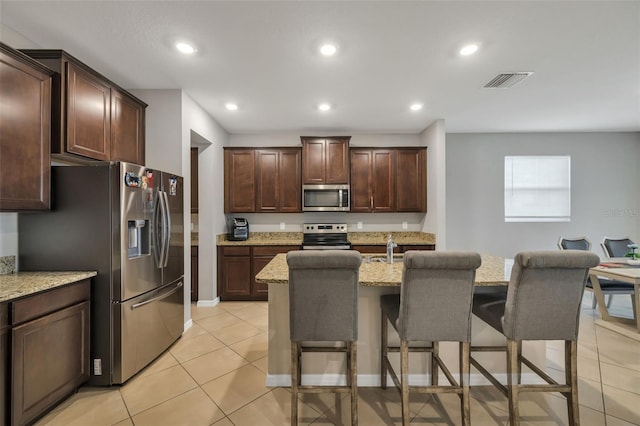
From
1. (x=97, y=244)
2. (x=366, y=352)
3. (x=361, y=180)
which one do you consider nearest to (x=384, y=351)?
(x=366, y=352)

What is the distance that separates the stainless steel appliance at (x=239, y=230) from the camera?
173 inches

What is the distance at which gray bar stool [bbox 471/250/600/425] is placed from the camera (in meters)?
→ 1.54

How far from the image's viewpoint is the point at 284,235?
4766 millimetres

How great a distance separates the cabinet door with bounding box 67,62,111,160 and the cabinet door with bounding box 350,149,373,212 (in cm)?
319

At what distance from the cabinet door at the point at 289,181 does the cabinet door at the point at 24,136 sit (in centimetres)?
281

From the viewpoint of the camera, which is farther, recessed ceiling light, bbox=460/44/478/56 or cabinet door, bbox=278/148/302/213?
cabinet door, bbox=278/148/302/213

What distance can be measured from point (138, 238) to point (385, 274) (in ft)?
6.69

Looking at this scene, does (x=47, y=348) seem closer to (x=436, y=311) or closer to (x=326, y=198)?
(x=436, y=311)

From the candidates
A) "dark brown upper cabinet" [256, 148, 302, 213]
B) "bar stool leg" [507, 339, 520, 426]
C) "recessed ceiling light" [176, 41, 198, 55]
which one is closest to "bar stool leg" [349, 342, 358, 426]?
"bar stool leg" [507, 339, 520, 426]

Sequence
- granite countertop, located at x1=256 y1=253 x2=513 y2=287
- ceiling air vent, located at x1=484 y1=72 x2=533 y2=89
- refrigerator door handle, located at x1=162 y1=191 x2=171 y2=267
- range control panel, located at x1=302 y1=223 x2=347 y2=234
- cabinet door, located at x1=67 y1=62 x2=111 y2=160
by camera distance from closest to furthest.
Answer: granite countertop, located at x1=256 y1=253 x2=513 y2=287 < cabinet door, located at x1=67 y1=62 x2=111 y2=160 < refrigerator door handle, located at x1=162 y1=191 x2=171 y2=267 < ceiling air vent, located at x1=484 y1=72 x2=533 y2=89 < range control panel, located at x1=302 y1=223 x2=347 y2=234

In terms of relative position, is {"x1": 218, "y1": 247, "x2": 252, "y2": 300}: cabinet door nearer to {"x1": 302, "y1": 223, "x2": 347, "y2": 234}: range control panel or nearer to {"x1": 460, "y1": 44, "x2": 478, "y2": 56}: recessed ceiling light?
{"x1": 302, "y1": 223, "x2": 347, "y2": 234}: range control panel

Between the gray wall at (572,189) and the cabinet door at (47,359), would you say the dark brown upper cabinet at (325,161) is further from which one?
the cabinet door at (47,359)

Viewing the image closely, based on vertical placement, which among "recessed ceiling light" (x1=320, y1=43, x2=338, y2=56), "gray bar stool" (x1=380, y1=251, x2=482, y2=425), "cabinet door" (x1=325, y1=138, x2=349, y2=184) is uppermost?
"recessed ceiling light" (x1=320, y1=43, x2=338, y2=56)

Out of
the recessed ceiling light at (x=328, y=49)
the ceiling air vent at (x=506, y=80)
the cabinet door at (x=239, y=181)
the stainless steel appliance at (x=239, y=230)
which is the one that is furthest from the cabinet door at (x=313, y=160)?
the ceiling air vent at (x=506, y=80)
